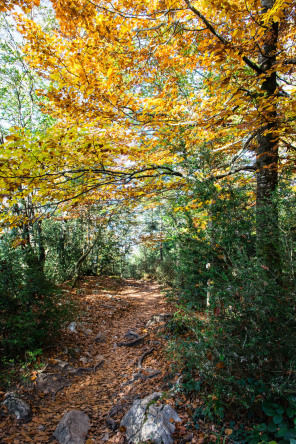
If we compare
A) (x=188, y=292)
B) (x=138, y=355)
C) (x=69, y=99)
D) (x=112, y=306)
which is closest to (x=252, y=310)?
(x=188, y=292)

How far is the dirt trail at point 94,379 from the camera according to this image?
2.98 m

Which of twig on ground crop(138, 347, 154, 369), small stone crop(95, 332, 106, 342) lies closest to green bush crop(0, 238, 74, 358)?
small stone crop(95, 332, 106, 342)

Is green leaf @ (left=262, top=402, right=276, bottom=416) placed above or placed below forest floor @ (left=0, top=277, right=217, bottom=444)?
above

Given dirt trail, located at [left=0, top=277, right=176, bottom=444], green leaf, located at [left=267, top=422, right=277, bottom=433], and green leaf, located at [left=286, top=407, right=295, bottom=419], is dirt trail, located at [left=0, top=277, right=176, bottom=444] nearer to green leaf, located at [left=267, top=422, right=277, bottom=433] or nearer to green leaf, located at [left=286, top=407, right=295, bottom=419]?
green leaf, located at [left=267, top=422, right=277, bottom=433]

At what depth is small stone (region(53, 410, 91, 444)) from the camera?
279cm

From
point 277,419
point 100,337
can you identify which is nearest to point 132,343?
point 100,337

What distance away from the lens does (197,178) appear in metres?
3.40

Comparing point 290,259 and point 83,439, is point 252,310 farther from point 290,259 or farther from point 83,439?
point 83,439

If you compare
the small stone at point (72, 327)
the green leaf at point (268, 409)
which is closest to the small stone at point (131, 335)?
the small stone at point (72, 327)

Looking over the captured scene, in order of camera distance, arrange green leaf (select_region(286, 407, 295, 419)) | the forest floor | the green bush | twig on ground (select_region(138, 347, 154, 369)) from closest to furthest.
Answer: green leaf (select_region(286, 407, 295, 419)) → the forest floor → the green bush → twig on ground (select_region(138, 347, 154, 369))

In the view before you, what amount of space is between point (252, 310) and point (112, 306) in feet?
23.3

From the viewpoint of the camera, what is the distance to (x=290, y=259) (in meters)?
2.22

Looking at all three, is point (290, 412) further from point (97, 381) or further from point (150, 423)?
point (97, 381)

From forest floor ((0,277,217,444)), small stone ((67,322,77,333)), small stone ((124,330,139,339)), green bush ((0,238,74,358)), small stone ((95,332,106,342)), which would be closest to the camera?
forest floor ((0,277,217,444))
